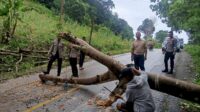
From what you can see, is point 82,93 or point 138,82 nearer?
point 138,82

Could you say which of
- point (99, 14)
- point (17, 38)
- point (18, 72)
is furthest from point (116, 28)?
point (18, 72)

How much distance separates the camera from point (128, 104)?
24.9 ft

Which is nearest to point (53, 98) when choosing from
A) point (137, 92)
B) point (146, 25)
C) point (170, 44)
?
point (137, 92)

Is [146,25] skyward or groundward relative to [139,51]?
skyward

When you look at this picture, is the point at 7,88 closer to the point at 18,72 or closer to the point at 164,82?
the point at 18,72

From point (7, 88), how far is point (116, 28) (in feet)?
201

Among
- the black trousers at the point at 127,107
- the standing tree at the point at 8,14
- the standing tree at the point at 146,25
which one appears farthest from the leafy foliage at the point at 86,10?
the standing tree at the point at 146,25

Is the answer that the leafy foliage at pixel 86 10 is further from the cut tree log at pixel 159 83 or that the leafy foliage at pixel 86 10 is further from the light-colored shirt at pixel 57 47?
the cut tree log at pixel 159 83

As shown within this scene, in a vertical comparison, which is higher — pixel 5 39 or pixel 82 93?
pixel 5 39

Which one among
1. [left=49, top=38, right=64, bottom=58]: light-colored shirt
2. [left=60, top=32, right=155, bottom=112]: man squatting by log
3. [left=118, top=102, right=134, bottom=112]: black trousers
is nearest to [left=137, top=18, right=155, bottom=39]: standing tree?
[left=49, top=38, right=64, bottom=58]: light-colored shirt

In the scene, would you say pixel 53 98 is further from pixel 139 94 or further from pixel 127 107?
Result: pixel 139 94

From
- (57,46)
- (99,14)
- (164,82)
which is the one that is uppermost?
(99,14)

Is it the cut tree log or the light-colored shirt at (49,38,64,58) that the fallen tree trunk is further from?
the light-colored shirt at (49,38,64,58)

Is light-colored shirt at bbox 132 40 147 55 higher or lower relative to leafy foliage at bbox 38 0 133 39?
lower
